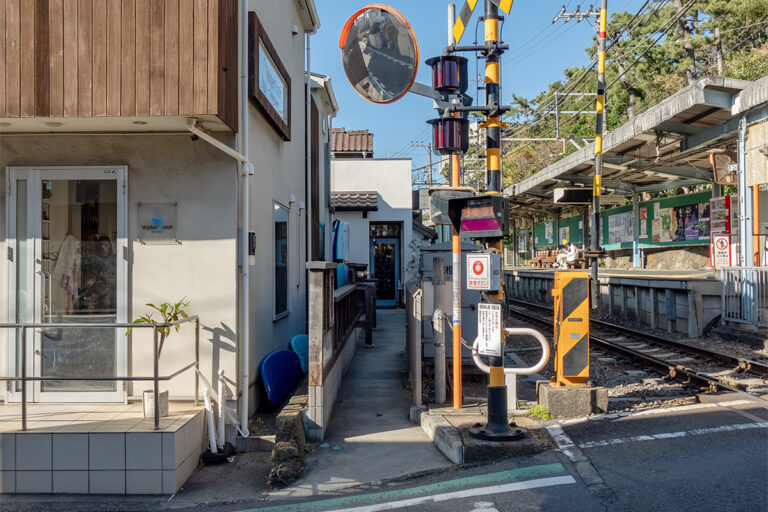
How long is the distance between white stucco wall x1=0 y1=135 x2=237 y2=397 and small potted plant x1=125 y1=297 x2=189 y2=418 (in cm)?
10

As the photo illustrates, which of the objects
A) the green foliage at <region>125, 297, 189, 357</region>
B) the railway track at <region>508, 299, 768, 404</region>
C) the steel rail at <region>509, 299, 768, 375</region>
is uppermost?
the green foliage at <region>125, 297, 189, 357</region>

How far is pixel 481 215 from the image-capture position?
5.32 metres

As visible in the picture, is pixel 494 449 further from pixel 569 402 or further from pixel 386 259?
pixel 386 259

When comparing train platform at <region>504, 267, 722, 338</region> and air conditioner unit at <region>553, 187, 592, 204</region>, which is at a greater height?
air conditioner unit at <region>553, 187, 592, 204</region>

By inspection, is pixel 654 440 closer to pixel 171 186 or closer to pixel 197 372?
pixel 197 372

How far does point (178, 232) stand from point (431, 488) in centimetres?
342

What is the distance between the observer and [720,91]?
Answer: 12180 mm

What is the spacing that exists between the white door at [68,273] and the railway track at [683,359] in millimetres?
7136

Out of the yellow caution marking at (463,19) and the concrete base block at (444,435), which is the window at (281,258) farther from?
the yellow caution marking at (463,19)

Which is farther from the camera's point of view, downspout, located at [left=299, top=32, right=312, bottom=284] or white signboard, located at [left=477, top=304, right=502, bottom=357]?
downspout, located at [left=299, top=32, right=312, bottom=284]

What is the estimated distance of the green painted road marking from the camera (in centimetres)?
443

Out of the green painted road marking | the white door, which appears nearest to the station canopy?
the green painted road marking

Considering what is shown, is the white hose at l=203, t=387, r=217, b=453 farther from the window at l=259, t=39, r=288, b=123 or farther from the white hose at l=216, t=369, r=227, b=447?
the window at l=259, t=39, r=288, b=123

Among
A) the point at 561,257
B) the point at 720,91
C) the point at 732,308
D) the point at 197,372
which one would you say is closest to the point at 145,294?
the point at 197,372
